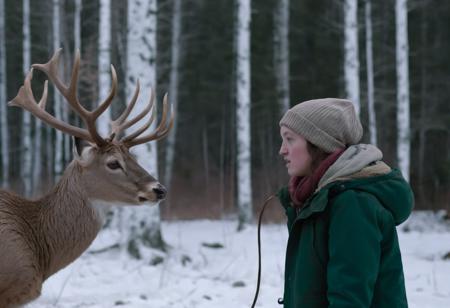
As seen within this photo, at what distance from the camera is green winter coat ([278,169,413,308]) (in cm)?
202

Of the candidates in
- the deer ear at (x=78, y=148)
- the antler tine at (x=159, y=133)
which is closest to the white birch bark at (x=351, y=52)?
the antler tine at (x=159, y=133)

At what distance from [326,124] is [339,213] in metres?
0.39

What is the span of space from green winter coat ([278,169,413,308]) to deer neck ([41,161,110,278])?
2534 mm

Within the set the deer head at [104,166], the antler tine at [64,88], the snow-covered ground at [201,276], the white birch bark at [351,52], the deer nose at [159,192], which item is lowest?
the snow-covered ground at [201,276]

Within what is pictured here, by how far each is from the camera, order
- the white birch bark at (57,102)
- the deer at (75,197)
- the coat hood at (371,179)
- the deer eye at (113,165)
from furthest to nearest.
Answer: the white birch bark at (57,102) < the deer eye at (113,165) < the deer at (75,197) < the coat hood at (371,179)

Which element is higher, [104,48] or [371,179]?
[104,48]

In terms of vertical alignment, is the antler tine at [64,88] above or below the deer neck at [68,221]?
above

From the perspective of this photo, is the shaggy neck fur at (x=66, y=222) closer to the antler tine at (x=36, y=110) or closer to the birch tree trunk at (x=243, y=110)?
A: the antler tine at (x=36, y=110)

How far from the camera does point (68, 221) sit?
14.6 ft

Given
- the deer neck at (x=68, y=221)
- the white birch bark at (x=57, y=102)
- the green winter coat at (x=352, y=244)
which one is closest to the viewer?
the green winter coat at (x=352, y=244)

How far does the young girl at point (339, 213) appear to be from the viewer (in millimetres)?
2029

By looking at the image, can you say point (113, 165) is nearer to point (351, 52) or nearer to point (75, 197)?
point (75, 197)

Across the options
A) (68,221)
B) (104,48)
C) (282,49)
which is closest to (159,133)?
(68,221)

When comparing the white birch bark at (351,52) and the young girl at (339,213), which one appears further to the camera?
the white birch bark at (351,52)
